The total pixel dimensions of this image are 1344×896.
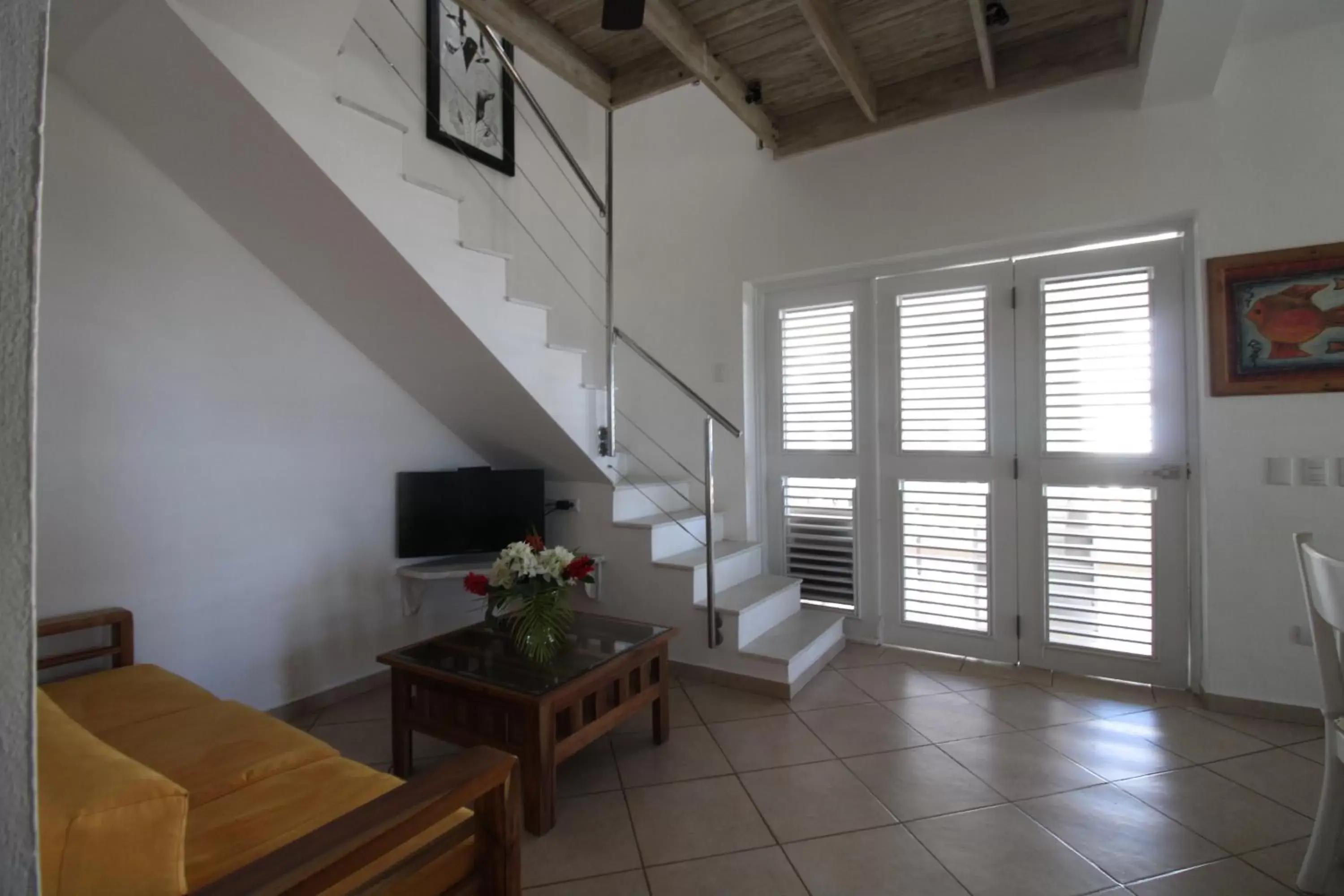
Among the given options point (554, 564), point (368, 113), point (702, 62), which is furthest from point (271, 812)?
point (702, 62)

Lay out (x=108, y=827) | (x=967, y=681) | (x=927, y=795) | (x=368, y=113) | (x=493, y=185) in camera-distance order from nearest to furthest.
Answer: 1. (x=108, y=827)
2. (x=927, y=795)
3. (x=368, y=113)
4. (x=967, y=681)
5. (x=493, y=185)

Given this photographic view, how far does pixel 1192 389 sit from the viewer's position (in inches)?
113

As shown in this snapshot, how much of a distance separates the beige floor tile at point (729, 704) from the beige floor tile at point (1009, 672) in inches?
42.1

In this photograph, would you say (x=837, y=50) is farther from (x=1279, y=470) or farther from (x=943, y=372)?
(x=1279, y=470)

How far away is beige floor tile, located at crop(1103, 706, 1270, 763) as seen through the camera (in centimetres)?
241

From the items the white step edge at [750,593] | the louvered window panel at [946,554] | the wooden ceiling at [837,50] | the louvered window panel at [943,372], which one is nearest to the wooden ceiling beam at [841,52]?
the wooden ceiling at [837,50]

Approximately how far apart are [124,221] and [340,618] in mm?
1833

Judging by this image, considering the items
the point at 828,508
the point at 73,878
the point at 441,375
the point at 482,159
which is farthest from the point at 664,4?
the point at 73,878

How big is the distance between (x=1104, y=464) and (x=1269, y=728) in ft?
3.96

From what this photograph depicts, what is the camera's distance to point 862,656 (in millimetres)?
3482

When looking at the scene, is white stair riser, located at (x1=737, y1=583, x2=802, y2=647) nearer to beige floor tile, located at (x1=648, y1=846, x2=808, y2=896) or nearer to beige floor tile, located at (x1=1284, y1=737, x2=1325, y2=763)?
beige floor tile, located at (x1=648, y1=846, x2=808, y2=896)

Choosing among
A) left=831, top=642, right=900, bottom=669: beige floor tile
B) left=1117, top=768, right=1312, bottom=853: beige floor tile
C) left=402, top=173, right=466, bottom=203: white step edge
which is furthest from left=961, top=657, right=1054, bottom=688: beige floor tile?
left=402, top=173, right=466, bottom=203: white step edge

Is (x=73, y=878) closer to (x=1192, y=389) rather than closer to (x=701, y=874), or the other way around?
(x=701, y=874)

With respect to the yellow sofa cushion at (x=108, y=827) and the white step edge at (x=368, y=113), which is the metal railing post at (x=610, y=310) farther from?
the yellow sofa cushion at (x=108, y=827)
